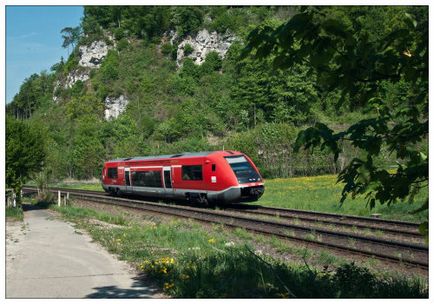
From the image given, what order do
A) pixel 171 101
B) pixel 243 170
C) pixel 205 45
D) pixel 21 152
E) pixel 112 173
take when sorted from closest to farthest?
pixel 243 170, pixel 21 152, pixel 112 173, pixel 171 101, pixel 205 45

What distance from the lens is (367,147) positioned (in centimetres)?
451

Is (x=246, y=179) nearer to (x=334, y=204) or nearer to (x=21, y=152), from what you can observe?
(x=334, y=204)

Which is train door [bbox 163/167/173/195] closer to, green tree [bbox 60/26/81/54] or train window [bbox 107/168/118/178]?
train window [bbox 107/168/118/178]

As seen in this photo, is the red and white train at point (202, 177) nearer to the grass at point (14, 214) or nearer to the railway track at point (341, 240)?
the railway track at point (341, 240)

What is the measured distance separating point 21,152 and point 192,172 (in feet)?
27.7

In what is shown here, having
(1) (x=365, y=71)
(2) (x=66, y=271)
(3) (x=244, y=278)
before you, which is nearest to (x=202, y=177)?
(2) (x=66, y=271)

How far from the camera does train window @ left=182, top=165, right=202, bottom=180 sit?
2424cm

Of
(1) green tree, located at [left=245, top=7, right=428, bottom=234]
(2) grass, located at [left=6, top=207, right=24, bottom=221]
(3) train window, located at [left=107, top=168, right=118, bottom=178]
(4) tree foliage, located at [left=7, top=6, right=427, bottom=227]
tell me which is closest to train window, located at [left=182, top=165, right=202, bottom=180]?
(4) tree foliage, located at [left=7, top=6, right=427, bottom=227]

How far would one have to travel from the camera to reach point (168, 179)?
2717cm

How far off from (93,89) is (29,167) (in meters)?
108

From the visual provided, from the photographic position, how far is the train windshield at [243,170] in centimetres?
2288

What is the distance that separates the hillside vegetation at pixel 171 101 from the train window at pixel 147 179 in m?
5.36

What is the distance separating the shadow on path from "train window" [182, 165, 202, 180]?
1634cm

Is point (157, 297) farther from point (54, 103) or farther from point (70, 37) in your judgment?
point (70, 37)
